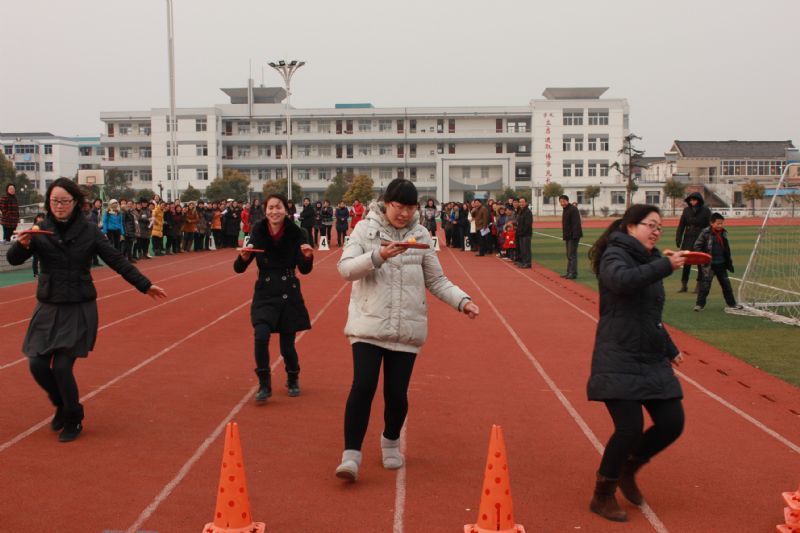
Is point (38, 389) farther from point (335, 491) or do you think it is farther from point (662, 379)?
point (662, 379)

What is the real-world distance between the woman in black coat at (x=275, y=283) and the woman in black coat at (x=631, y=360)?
10.7ft

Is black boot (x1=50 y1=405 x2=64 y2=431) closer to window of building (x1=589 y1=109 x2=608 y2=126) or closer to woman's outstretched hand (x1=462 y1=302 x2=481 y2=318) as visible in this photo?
woman's outstretched hand (x1=462 y1=302 x2=481 y2=318)

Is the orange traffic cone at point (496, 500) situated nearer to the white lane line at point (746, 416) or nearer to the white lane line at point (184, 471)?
the white lane line at point (184, 471)

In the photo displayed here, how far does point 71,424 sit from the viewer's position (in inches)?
249

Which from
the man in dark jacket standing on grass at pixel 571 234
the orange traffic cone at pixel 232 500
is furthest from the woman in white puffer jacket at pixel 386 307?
the man in dark jacket standing on grass at pixel 571 234

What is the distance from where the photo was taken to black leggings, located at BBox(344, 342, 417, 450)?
5.26m

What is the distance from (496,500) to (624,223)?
5.77 feet

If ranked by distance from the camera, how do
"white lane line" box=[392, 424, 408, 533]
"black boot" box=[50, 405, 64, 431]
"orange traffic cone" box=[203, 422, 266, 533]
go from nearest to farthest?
"orange traffic cone" box=[203, 422, 266, 533] < "white lane line" box=[392, 424, 408, 533] < "black boot" box=[50, 405, 64, 431]

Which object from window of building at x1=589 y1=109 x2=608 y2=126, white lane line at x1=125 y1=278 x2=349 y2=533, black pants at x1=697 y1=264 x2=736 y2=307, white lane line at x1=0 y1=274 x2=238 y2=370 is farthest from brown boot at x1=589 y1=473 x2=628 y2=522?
window of building at x1=589 y1=109 x2=608 y2=126

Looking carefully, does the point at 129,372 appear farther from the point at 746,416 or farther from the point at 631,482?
the point at 746,416

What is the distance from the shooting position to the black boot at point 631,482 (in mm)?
4988

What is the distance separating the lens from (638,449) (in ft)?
16.2

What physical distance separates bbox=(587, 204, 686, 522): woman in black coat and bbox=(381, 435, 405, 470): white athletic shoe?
133 cm

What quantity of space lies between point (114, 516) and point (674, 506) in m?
3.15
